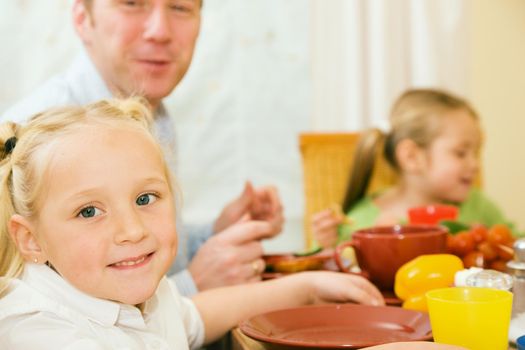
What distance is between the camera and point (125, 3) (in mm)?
1433

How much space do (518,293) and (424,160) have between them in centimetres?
→ 154

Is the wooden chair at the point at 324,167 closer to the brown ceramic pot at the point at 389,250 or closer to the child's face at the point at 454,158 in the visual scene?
the child's face at the point at 454,158

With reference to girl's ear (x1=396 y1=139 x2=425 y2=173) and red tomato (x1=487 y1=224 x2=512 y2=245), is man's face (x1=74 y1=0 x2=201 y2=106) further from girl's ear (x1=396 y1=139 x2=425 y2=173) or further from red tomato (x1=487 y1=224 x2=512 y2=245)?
girl's ear (x1=396 y1=139 x2=425 y2=173)

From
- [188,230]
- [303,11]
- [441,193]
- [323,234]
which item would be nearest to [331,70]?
[303,11]

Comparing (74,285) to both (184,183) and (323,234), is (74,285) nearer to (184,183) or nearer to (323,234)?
(323,234)

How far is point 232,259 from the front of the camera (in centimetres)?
132

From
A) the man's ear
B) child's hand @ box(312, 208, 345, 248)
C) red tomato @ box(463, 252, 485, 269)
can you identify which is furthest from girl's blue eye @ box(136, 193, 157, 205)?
child's hand @ box(312, 208, 345, 248)

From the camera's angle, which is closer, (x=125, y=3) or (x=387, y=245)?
(x=387, y=245)

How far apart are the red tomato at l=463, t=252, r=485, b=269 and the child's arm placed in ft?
0.64

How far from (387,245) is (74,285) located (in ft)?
1.86

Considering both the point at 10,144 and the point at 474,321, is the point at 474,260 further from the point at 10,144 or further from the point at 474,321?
the point at 10,144

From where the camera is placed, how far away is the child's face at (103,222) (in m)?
0.81

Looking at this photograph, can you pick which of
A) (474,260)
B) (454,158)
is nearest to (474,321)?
(474,260)

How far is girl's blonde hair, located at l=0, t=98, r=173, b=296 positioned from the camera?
840 mm
